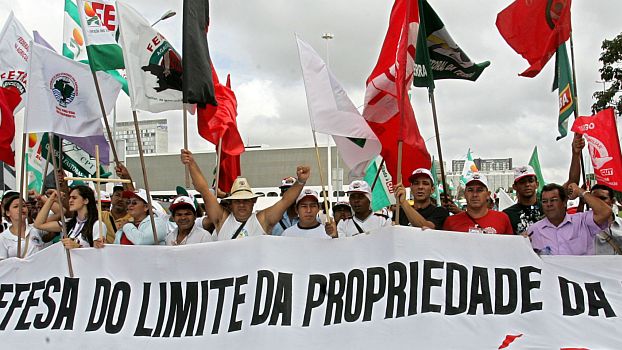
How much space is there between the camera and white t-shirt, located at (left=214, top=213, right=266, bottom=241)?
5.80 m

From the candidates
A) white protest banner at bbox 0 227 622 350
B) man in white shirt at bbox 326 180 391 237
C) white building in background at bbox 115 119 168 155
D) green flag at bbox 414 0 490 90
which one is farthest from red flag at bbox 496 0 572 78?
white building in background at bbox 115 119 168 155

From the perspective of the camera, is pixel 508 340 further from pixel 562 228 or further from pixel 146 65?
pixel 146 65

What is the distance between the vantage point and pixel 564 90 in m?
6.84

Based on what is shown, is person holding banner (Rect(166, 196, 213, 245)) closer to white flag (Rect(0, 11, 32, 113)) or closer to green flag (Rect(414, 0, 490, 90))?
green flag (Rect(414, 0, 490, 90))

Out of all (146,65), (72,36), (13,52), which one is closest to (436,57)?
(146,65)

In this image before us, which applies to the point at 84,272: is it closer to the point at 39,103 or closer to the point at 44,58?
the point at 39,103

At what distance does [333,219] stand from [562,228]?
206cm

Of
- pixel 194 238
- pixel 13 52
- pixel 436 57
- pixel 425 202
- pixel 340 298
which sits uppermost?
pixel 13 52

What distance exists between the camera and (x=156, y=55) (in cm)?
629

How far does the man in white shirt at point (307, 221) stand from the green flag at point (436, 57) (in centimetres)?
166

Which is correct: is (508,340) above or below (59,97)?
below

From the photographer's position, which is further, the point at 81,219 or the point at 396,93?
the point at 81,219

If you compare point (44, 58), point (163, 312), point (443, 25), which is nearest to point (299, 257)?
point (163, 312)

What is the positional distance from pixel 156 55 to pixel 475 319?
382 centimetres
